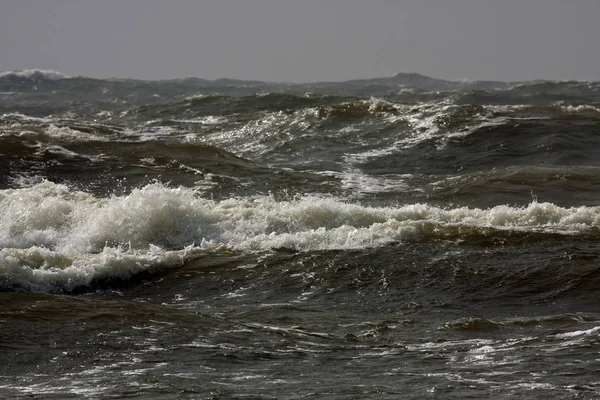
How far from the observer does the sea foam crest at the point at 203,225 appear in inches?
459

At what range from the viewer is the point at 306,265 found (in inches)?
428

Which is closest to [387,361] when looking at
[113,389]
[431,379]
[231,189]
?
[431,379]

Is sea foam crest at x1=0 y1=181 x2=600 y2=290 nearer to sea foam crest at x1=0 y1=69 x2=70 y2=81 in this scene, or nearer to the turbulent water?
the turbulent water

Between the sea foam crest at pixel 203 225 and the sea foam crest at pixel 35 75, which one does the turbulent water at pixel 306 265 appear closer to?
the sea foam crest at pixel 203 225

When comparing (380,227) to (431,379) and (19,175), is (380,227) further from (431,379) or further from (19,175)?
(19,175)

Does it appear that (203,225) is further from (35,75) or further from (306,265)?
(35,75)

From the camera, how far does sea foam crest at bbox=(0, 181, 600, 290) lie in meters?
11.6

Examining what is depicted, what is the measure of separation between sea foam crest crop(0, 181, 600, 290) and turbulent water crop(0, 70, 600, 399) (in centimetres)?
3

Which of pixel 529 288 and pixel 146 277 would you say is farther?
pixel 146 277

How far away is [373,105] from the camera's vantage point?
85.1ft

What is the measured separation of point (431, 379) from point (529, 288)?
3.17 meters

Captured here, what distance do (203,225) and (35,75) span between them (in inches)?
1841

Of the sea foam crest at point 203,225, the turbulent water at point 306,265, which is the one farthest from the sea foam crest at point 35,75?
the sea foam crest at point 203,225

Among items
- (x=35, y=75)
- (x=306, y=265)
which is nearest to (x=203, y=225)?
(x=306, y=265)
